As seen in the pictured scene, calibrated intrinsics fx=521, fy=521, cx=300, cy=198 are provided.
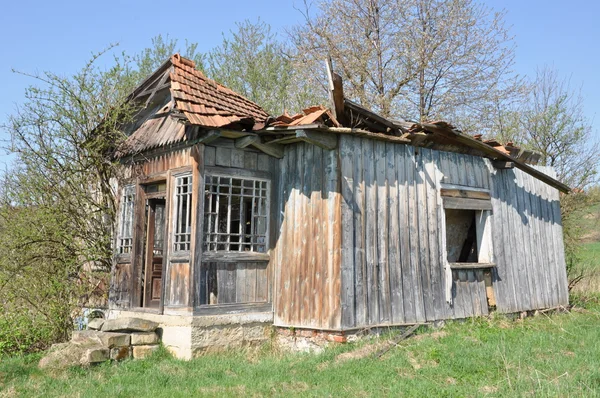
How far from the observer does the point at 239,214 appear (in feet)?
29.7

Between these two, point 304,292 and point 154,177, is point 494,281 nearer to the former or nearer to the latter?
point 304,292

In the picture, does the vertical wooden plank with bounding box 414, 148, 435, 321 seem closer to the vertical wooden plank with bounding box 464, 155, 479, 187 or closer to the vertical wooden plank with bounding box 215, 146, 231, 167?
the vertical wooden plank with bounding box 464, 155, 479, 187

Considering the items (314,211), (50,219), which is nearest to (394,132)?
(314,211)

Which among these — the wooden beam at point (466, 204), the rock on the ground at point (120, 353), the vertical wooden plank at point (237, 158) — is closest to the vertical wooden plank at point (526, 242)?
the wooden beam at point (466, 204)

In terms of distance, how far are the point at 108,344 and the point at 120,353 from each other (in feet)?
0.81

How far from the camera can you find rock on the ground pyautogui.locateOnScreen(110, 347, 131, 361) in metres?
8.01

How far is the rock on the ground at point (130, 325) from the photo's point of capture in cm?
835

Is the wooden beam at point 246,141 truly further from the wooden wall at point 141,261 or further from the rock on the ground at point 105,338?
the rock on the ground at point 105,338

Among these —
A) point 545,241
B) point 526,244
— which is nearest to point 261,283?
point 526,244

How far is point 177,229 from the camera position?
888cm

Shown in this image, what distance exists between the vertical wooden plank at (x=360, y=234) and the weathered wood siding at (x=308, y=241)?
367mm

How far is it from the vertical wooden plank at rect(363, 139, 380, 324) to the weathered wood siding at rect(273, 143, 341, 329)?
1.98 ft

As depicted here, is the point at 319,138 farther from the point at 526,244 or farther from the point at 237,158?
Result: the point at 526,244

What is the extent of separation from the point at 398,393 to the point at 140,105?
7578 mm
